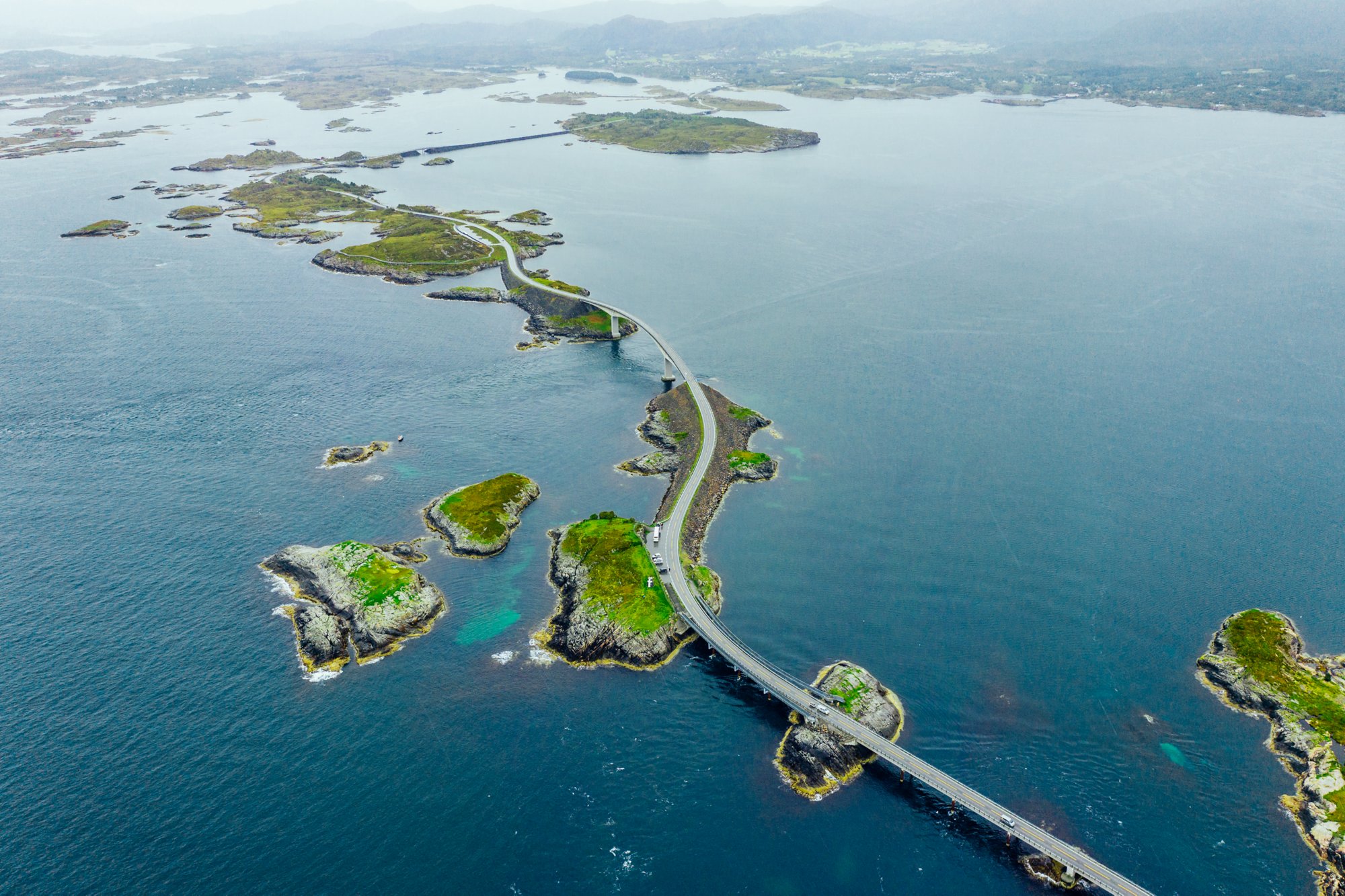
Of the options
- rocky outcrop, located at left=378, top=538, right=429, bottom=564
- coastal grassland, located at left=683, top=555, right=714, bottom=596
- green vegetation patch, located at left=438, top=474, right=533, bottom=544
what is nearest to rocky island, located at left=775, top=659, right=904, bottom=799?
coastal grassland, located at left=683, top=555, right=714, bottom=596

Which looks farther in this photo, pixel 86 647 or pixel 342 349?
pixel 342 349

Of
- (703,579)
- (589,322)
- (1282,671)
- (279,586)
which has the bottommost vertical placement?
(279,586)

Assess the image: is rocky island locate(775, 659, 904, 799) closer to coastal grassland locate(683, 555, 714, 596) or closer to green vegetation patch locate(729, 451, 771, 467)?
coastal grassland locate(683, 555, 714, 596)

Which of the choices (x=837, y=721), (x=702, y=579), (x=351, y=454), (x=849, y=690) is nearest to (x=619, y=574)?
(x=702, y=579)

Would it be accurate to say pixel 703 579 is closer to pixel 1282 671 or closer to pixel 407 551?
pixel 407 551

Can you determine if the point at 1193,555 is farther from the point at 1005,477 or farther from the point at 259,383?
the point at 259,383

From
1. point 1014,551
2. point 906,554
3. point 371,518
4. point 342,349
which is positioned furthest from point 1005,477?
point 342,349
